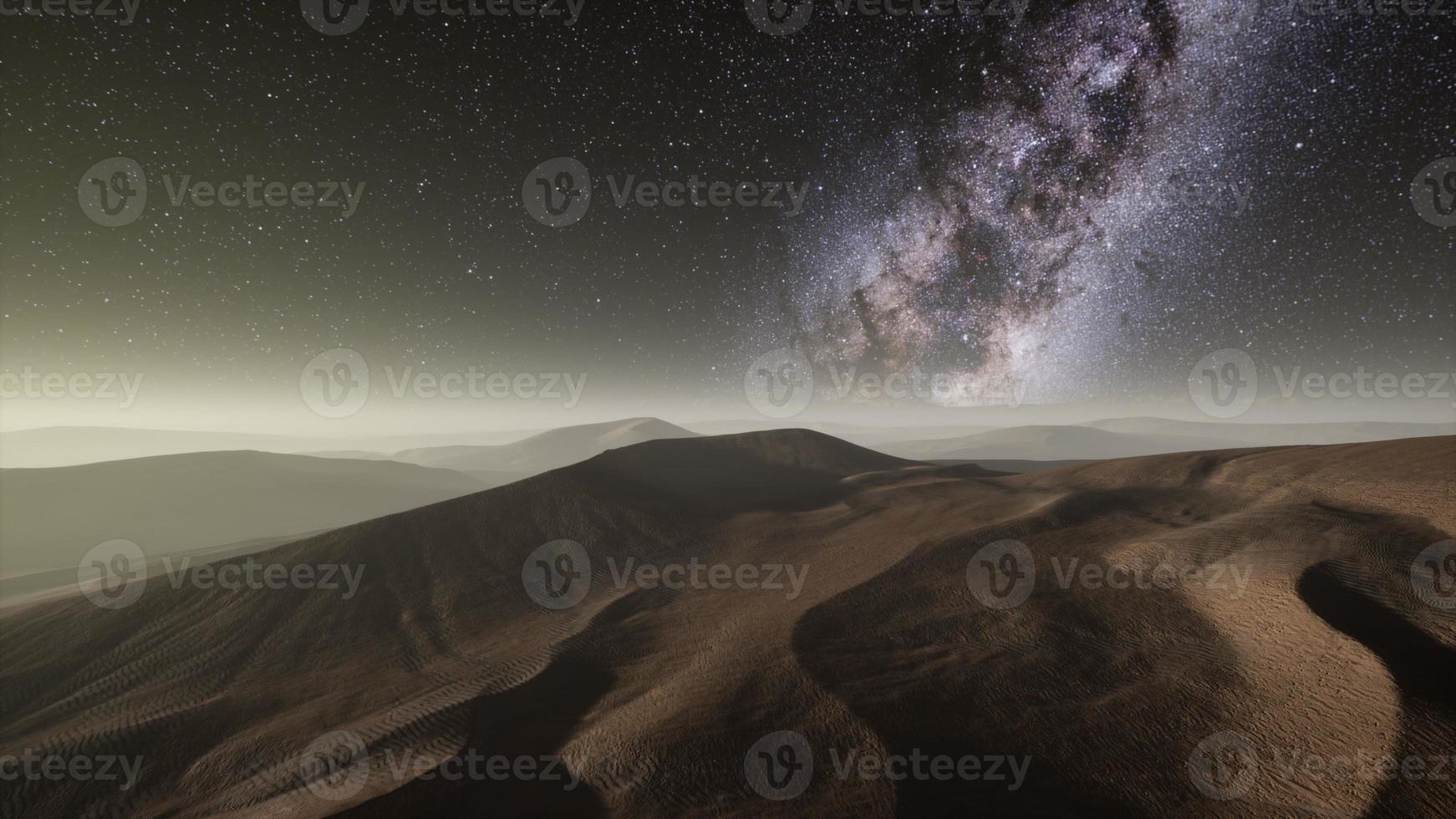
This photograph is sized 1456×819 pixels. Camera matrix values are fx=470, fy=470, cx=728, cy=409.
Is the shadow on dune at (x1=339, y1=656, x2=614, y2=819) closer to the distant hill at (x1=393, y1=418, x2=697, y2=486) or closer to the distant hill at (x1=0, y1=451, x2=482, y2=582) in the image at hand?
the distant hill at (x1=0, y1=451, x2=482, y2=582)

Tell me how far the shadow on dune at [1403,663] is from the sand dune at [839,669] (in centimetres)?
4

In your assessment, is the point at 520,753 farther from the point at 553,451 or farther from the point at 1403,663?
the point at 553,451

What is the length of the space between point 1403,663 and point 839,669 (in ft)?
30.8

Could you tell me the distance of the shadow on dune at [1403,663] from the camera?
628 centimetres

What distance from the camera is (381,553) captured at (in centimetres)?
2208

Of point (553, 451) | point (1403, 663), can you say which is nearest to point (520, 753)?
point (1403, 663)

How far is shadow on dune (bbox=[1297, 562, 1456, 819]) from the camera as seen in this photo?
20.6ft

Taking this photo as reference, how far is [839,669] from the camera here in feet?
35.2

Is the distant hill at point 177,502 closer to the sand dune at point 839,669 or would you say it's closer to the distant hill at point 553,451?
the sand dune at point 839,669

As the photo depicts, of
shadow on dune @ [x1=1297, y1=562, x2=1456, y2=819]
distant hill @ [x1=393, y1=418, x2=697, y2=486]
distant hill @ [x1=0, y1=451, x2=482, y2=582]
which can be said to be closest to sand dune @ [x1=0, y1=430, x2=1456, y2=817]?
shadow on dune @ [x1=1297, y1=562, x2=1456, y2=819]

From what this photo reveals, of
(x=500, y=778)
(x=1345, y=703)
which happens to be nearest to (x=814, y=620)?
(x=500, y=778)

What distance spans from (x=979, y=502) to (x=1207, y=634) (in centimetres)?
1142

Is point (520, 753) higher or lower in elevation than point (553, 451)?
higher

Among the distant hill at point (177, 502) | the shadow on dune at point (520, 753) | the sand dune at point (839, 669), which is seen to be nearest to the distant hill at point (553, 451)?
the distant hill at point (177, 502)
